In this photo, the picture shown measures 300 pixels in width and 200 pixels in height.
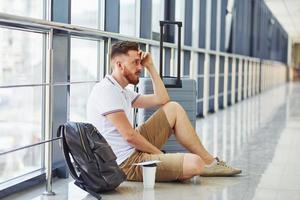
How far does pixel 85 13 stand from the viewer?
3.85 metres

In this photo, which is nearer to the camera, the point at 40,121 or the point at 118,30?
the point at 40,121

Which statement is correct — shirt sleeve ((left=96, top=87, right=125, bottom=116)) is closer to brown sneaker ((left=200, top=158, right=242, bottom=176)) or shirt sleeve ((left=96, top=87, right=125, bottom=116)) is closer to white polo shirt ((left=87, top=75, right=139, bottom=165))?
white polo shirt ((left=87, top=75, right=139, bottom=165))

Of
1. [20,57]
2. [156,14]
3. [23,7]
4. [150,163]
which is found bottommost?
[150,163]

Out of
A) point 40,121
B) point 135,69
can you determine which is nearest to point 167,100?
point 135,69

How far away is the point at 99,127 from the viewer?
289cm

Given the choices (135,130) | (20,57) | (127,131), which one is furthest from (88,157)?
(20,57)

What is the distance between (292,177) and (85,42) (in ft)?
5.03

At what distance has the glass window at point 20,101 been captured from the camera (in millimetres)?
2715

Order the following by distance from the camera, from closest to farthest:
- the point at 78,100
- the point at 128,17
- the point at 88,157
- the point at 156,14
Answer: the point at 88,157, the point at 78,100, the point at 128,17, the point at 156,14

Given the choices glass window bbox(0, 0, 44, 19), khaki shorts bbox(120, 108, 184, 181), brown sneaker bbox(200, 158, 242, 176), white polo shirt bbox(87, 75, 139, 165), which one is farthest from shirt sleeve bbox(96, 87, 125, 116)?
brown sneaker bbox(200, 158, 242, 176)

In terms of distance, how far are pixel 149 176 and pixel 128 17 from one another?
90.0 inches

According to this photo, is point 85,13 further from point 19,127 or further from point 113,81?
point 19,127

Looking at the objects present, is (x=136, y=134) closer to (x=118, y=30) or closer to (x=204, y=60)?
(x=118, y=30)

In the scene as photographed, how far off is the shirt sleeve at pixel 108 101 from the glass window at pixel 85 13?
0.86 meters
